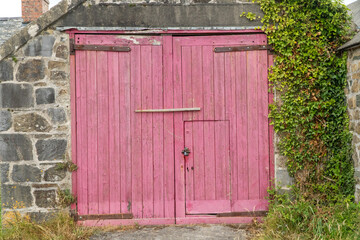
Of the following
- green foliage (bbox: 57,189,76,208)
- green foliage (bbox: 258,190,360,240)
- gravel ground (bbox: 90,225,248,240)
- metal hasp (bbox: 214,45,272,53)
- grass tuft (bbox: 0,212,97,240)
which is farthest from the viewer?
metal hasp (bbox: 214,45,272,53)

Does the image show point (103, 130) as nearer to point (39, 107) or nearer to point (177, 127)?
point (39, 107)

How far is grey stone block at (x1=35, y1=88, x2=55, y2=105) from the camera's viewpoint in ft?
17.2

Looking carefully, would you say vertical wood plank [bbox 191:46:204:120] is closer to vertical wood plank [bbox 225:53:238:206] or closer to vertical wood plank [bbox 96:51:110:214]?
vertical wood plank [bbox 225:53:238:206]

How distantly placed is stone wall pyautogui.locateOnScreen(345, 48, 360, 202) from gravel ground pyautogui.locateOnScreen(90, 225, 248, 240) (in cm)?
179

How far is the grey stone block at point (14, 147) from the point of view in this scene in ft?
17.1

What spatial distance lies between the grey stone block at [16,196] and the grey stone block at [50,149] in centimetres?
51

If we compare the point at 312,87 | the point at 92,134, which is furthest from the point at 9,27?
the point at 312,87

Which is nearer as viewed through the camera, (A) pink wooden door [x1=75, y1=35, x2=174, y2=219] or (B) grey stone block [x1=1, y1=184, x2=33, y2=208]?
(B) grey stone block [x1=1, y1=184, x2=33, y2=208]

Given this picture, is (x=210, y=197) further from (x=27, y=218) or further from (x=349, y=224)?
(x=27, y=218)

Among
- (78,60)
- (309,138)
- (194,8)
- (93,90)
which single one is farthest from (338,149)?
(78,60)

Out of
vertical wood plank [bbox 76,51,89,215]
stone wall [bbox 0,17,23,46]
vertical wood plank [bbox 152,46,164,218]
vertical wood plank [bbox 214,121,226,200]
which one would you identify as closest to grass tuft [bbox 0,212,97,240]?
vertical wood plank [bbox 76,51,89,215]

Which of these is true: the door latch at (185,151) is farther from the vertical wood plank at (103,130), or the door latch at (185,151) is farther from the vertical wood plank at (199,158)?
the vertical wood plank at (103,130)

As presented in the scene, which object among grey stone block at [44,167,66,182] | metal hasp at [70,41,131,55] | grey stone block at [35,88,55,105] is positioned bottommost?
grey stone block at [44,167,66,182]

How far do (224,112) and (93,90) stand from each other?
6.47 ft
